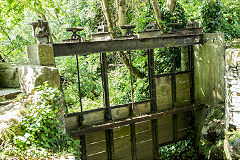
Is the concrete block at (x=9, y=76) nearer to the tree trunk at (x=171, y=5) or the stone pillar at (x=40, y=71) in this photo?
the stone pillar at (x=40, y=71)

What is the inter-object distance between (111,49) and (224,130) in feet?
12.5

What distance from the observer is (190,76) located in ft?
25.9

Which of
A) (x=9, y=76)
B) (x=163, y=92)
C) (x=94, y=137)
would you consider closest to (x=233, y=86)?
(x=163, y=92)

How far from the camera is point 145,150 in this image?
7023 millimetres

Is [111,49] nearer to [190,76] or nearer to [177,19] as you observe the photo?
[190,76]

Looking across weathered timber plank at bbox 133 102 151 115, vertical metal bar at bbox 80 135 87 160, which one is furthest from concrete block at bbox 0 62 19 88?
weathered timber plank at bbox 133 102 151 115

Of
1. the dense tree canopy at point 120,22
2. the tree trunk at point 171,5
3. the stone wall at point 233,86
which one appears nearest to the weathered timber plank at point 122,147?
the dense tree canopy at point 120,22

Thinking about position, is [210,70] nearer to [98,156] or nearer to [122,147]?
[122,147]

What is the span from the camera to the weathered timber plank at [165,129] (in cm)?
732

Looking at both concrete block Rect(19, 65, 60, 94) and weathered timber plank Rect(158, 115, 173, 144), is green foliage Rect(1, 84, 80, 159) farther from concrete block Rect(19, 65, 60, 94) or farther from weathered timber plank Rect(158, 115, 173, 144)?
weathered timber plank Rect(158, 115, 173, 144)

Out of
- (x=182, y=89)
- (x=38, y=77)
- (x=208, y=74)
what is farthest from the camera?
(x=182, y=89)

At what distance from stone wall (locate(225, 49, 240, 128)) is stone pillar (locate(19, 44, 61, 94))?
4.28 metres

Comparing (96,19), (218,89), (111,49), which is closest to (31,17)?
(96,19)

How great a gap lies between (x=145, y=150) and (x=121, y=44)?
2981 millimetres
